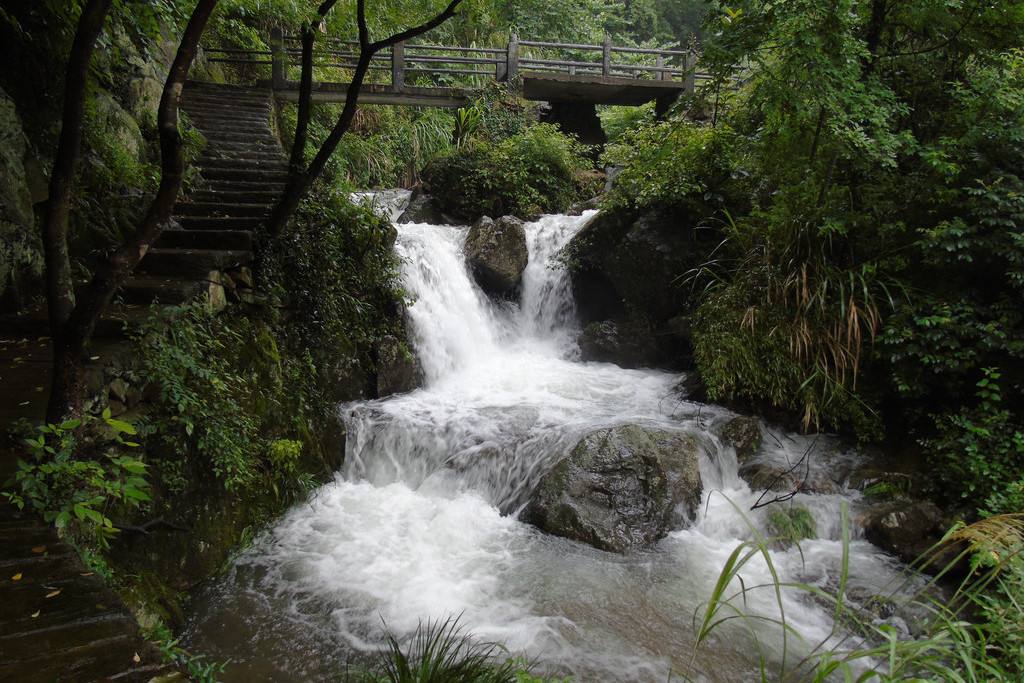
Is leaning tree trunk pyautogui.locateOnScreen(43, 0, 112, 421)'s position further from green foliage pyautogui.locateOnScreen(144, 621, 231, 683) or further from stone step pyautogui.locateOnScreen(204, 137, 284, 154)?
stone step pyautogui.locateOnScreen(204, 137, 284, 154)

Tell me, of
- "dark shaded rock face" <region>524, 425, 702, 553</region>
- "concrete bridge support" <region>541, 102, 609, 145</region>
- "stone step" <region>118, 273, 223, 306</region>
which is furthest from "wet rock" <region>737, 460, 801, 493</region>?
"concrete bridge support" <region>541, 102, 609, 145</region>

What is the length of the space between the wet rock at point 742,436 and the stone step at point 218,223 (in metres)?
5.12

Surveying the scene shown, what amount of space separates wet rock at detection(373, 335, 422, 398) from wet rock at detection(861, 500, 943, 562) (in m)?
4.84

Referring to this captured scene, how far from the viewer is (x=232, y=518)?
14.1 feet

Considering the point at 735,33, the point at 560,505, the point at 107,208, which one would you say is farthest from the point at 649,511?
the point at 107,208

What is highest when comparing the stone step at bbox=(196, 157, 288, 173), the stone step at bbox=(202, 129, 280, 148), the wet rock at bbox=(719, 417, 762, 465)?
the stone step at bbox=(202, 129, 280, 148)

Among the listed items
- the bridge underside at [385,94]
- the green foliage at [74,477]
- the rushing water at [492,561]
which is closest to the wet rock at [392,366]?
the rushing water at [492,561]

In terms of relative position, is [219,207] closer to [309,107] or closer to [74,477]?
[309,107]

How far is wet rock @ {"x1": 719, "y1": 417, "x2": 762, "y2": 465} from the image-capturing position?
225 inches

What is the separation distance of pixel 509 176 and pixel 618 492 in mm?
7677

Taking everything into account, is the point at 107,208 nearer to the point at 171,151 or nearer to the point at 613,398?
the point at 171,151

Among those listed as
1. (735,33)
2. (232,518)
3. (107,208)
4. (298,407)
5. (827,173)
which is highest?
(735,33)

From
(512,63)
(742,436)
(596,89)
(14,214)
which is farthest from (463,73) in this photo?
(742,436)

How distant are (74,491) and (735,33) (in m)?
6.36
